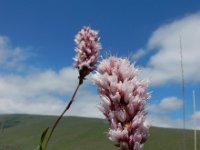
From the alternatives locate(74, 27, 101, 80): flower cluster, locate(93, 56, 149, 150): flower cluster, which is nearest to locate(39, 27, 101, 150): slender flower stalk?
locate(74, 27, 101, 80): flower cluster

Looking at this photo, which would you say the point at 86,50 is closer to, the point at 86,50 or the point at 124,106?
the point at 86,50

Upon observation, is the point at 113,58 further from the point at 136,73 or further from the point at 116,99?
the point at 116,99

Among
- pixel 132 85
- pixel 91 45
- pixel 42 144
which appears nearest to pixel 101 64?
pixel 132 85

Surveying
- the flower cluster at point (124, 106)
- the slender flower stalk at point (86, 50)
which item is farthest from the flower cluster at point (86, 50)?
the flower cluster at point (124, 106)

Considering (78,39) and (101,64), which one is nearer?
(101,64)

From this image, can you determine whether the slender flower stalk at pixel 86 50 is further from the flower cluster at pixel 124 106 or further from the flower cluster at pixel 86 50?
the flower cluster at pixel 124 106

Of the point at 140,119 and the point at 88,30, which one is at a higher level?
the point at 88,30
